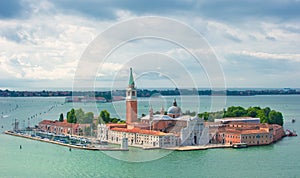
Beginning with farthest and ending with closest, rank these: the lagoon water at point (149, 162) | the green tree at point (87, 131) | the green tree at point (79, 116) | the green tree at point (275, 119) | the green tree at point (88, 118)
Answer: the green tree at point (275, 119)
the green tree at point (79, 116)
the green tree at point (88, 118)
the green tree at point (87, 131)
the lagoon water at point (149, 162)

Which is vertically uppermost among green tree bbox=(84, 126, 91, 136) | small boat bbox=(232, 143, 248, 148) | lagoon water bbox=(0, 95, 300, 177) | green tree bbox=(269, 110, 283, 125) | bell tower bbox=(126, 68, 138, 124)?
bell tower bbox=(126, 68, 138, 124)

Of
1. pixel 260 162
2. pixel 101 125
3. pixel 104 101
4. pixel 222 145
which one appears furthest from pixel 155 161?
pixel 104 101

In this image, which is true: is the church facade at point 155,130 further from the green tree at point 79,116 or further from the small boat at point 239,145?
the green tree at point 79,116

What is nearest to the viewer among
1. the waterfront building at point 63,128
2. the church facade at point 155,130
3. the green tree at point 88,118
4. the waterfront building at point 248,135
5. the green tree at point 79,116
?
the church facade at point 155,130

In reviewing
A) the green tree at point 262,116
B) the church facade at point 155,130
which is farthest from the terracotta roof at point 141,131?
the green tree at point 262,116

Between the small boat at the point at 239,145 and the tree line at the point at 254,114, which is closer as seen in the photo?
the small boat at the point at 239,145

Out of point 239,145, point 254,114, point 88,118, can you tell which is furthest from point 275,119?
point 88,118

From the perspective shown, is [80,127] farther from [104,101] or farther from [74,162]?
[104,101]

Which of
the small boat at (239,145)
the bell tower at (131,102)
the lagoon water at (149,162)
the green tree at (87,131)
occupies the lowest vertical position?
the lagoon water at (149,162)

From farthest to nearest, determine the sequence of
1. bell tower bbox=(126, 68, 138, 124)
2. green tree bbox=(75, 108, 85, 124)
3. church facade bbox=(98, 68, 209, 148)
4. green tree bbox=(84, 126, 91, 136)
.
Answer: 1. green tree bbox=(75, 108, 85, 124)
2. green tree bbox=(84, 126, 91, 136)
3. bell tower bbox=(126, 68, 138, 124)
4. church facade bbox=(98, 68, 209, 148)

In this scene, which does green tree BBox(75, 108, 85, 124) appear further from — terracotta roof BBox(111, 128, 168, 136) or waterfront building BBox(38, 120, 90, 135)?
terracotta roof BBox(111, 128, 168, 136)

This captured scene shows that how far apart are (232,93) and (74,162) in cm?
6711

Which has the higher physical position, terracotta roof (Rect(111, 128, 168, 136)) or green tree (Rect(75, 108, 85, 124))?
green tree (Rect(75, 108, 85, 124))

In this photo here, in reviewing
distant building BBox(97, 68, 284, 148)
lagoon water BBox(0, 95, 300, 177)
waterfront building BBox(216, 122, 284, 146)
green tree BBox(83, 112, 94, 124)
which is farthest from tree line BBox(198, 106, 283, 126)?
lagoon water BBox(0, 95, 300, 177)
